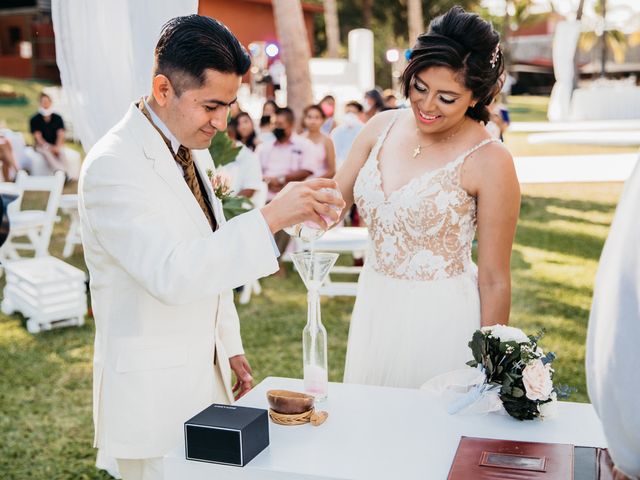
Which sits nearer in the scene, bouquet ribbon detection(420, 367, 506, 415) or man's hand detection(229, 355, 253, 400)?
bouquet ribbon detection(420, 367, 506, 415)

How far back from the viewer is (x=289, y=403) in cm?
228

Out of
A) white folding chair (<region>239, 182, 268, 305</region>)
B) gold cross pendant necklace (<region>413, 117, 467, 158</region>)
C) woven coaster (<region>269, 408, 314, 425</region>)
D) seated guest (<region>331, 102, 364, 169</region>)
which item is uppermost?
gold cross pendant necklace (<region>413, 117, 467, 158</region>)

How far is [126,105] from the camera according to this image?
11.9 ft

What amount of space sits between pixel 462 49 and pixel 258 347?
13.5 ft

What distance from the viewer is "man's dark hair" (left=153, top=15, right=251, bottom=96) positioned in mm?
2182

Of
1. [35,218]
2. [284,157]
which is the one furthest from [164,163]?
[284,157]

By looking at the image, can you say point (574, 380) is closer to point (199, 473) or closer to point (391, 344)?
point (391, 344)

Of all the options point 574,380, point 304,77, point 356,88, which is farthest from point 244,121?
point 356,88

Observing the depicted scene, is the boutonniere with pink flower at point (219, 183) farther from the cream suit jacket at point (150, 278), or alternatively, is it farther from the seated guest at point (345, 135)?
the seated guest at point (345, 135)

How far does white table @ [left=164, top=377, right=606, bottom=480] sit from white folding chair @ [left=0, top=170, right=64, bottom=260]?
21.6 feet

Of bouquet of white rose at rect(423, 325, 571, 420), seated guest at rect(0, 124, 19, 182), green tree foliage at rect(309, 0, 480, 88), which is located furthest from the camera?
green tree foliage at rect(309, 0, 480, 88)

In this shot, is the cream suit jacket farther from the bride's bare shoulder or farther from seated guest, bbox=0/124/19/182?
seated guest, bbox=0/124/19/182

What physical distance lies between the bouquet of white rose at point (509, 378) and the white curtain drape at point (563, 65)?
91.8ft

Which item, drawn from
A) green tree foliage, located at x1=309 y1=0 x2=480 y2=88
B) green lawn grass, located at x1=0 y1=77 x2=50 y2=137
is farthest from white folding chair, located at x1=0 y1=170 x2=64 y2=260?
green tree foliage, located at x1=309 y1=0 x2=480 y2=88
